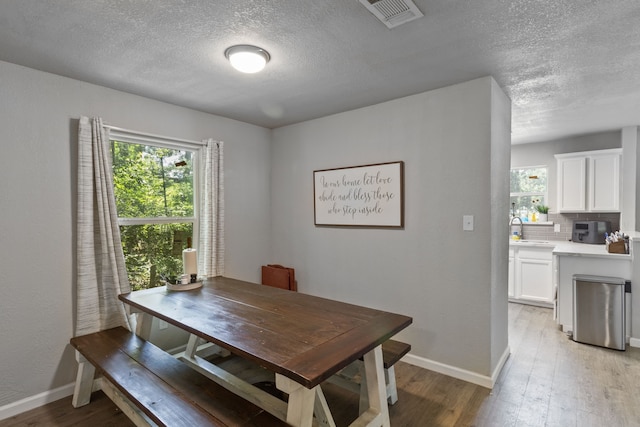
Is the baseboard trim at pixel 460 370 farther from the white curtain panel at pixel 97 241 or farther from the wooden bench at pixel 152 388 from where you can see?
the white curtain panel at pixel 97 241

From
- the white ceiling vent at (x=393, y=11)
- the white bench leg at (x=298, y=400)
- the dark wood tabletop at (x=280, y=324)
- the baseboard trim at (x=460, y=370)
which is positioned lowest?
the baseboard trim at (x=460, y=370)

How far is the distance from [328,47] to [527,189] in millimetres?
4388

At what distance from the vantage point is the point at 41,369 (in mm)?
2264

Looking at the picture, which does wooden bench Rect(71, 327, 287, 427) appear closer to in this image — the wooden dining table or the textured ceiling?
the wooden dining table

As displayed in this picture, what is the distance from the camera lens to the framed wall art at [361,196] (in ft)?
9.44

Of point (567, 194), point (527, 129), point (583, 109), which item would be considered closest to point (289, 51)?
point (583, 109)

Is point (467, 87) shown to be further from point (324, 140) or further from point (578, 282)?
point (578, 282)

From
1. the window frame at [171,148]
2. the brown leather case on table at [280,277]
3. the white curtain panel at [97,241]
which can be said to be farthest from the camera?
the brown leather case on table at [280,277]

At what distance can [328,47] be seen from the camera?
76.9 inches

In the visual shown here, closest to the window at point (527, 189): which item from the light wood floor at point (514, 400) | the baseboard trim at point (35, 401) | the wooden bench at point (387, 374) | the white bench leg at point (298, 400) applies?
the light wood floor at point (514, 400)

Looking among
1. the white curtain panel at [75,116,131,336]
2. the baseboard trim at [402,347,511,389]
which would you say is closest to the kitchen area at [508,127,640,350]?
the baseboard trim at [402,347,511,389]

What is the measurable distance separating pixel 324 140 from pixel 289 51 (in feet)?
4.76

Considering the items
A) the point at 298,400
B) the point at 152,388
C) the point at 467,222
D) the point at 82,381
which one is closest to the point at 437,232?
the point at 467,222

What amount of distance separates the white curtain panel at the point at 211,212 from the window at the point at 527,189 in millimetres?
4290
